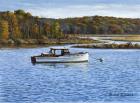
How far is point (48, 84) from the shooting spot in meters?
53.2

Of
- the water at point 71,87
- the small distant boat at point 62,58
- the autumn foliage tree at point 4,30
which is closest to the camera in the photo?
the water at point 71,87

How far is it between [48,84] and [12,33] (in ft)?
438

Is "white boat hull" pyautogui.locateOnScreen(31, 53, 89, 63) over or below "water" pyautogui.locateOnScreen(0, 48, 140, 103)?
below

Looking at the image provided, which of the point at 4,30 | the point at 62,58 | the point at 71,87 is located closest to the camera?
the point at 71,87

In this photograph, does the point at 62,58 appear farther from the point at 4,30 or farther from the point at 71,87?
the point at 4,30

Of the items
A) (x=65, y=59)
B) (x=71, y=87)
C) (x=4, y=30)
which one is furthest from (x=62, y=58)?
(x=4, y=30)

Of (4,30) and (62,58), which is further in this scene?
(4,30)

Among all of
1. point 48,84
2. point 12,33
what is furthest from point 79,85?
point 12,33

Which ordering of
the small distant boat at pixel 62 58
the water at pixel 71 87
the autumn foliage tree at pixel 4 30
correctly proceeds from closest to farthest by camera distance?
1. the water at pixel 71 87
2. the small distant boat at pixel 62 58
3. the autumn foliage tree at pixel 4 30

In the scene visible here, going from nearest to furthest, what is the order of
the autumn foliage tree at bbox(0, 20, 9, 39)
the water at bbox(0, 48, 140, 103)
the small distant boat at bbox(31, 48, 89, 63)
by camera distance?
1. the water at bbox(0, 48, 140, 103)
2. the small distant boat at bbox(31, 48, 89, 63)
3. the autumn foliage tree at bbox(0, 20, 9, 39)

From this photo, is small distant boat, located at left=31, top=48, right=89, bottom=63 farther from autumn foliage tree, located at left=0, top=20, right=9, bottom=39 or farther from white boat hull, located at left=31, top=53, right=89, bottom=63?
autumn foliage tree, located at left=0, top=20, right=9, bottom=39

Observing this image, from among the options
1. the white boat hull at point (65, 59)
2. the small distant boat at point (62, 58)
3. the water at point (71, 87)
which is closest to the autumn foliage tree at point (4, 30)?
the small distant boat at point (62, 58)

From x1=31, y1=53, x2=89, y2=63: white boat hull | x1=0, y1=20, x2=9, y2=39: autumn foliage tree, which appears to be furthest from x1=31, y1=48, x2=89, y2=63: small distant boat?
x1=0, y1=20, x2=9, y2=39: autumn foliage tree

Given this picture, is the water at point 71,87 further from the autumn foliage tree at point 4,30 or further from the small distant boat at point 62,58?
the autumn foliage tree at point 4,30
